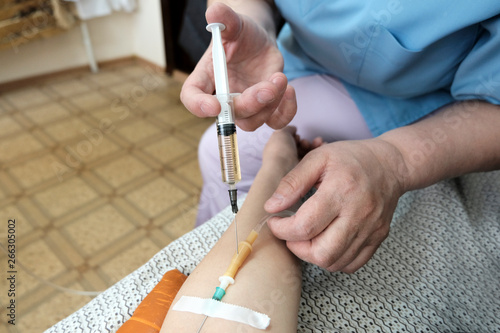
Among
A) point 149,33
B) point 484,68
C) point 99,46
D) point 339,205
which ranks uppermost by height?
point 484,68

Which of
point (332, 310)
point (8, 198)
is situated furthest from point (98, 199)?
point (332, 310)

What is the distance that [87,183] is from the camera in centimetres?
166

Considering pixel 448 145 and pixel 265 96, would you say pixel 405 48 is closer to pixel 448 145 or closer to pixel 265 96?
pixel 448 145

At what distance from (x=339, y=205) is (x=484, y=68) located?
366 mm

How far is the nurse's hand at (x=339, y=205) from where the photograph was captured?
1.64 feet

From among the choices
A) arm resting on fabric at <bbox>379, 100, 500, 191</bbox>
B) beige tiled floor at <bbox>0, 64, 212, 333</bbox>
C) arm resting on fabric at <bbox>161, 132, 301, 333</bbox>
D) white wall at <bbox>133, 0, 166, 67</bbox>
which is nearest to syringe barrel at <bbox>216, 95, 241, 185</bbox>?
arm resting on fabric at <bbox>161, 132, 301, 333</bbox>

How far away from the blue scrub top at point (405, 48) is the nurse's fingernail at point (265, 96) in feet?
0.88

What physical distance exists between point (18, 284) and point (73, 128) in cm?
105

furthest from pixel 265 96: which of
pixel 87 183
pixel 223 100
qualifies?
pixel 87 183

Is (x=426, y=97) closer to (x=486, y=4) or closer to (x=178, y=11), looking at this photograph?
(x=486, y=4)

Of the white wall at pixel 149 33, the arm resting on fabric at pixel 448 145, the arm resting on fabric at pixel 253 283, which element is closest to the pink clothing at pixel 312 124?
the arm resting on fabric at pixel 448 145

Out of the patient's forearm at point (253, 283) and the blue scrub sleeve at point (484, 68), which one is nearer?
the patient's forearm at point (253, 283)

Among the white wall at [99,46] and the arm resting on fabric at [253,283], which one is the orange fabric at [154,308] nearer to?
the arm resting on fabric at [253,283]

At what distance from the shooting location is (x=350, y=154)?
55 centimetres
